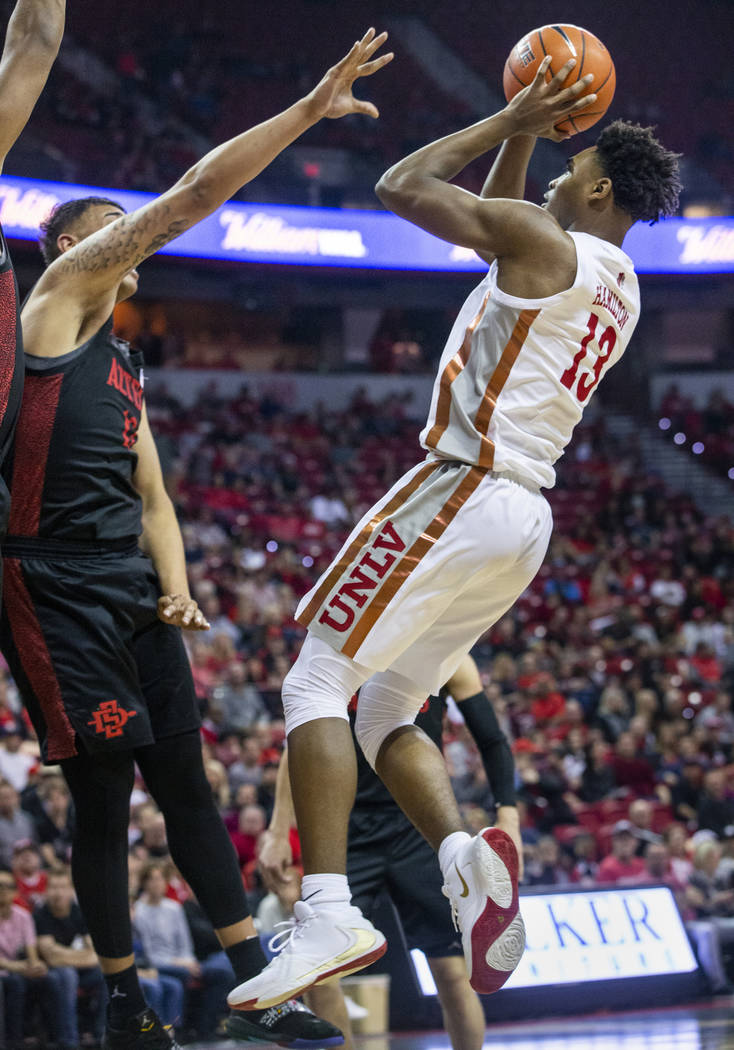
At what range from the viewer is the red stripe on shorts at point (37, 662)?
357cm

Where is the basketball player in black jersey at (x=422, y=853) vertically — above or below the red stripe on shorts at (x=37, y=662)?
below

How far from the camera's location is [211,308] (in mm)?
24625

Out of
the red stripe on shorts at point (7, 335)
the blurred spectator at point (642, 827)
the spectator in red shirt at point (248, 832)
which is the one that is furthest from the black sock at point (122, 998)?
the blurred spectator at point (642, 827)

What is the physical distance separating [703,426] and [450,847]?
2118 centimetres

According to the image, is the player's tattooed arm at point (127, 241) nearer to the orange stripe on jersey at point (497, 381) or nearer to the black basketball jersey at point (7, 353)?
the black basketball jersey at point (7, 353)

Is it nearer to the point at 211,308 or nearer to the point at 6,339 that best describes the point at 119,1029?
the point at 6,339

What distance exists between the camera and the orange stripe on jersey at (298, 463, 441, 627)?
3.40 meters

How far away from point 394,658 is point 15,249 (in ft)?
53.4

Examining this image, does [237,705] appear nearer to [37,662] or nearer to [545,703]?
A: [545,703]

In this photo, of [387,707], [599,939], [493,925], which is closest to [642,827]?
[599,939]

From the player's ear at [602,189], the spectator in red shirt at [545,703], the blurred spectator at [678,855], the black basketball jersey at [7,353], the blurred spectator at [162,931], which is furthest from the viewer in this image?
the spectator in red shirt at [545,703]

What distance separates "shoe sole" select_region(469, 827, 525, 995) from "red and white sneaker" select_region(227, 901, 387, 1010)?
0.25 metres

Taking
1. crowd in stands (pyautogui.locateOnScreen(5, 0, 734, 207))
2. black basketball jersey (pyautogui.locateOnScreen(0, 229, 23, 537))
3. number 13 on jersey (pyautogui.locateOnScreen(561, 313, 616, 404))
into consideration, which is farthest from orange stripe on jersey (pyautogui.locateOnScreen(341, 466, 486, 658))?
crowd in stands (pyautogui.locateOnScreen(5, 0, 734, 207))

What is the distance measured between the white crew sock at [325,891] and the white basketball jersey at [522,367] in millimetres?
1191
